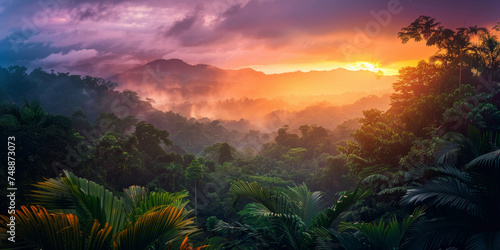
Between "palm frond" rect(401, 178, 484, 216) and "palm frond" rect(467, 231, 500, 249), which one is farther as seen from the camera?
"palm frond" rect(401, 178, 484, 216)

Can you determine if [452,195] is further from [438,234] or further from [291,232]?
[291,232]

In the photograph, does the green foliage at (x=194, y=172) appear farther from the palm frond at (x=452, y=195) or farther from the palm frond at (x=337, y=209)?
the palm frond at (x=452, y=195)

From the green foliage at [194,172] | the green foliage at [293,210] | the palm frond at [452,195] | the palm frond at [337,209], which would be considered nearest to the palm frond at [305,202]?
the green foliage at [293,210]

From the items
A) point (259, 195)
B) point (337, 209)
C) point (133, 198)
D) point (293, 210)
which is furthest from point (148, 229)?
point (293, 210)

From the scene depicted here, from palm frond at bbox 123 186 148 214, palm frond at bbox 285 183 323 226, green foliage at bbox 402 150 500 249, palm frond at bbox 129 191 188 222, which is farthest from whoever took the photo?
palm frond at bbox 285 183 323 226

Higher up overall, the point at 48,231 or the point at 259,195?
the point at 48,231

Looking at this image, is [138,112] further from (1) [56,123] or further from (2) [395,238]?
(2) [395,238]

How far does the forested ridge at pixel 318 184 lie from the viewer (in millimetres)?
3164

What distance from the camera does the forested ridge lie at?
316 cm

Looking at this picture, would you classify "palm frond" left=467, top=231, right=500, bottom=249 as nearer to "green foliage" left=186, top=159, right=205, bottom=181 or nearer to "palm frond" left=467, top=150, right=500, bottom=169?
"palm frond" left=467, top=150, right=500, bottom=169

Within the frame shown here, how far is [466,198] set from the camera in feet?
15.2

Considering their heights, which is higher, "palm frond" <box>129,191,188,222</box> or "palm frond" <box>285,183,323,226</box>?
Result: "palm frond" <box>129,191,188,222</box>

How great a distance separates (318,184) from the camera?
2869 cm

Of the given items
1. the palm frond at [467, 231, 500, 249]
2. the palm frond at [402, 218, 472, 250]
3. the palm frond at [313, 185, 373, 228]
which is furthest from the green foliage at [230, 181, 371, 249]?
the palm frond at [467, 231, 500, 249]
